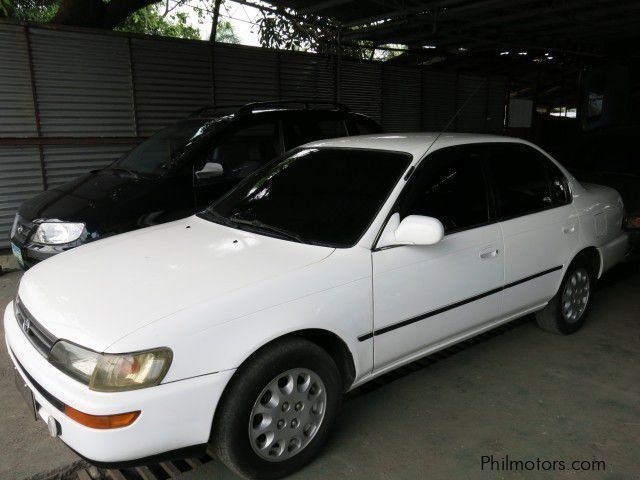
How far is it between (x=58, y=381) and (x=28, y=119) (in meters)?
5.72

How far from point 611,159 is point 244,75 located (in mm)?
5496

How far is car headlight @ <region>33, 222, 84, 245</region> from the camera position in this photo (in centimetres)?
435

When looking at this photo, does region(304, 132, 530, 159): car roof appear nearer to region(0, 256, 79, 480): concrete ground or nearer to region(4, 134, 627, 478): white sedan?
region(4, 134, 627, 478): white sedan

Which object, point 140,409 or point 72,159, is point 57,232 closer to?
point 140,409

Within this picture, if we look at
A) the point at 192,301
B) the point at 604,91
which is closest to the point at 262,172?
the point at 192,301

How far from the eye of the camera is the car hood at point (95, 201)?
176 inches

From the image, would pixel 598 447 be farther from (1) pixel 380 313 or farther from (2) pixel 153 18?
(2) pixel 153 18

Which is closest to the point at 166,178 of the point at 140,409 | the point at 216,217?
the point at 216,217

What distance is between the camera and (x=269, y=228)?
10.1ft

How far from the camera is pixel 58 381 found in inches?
86.0

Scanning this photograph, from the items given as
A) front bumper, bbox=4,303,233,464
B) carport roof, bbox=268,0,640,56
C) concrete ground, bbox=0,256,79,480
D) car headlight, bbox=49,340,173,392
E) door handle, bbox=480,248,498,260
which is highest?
carport roof, bbox=268,0,640,56

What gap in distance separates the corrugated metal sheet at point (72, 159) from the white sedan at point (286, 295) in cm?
444
